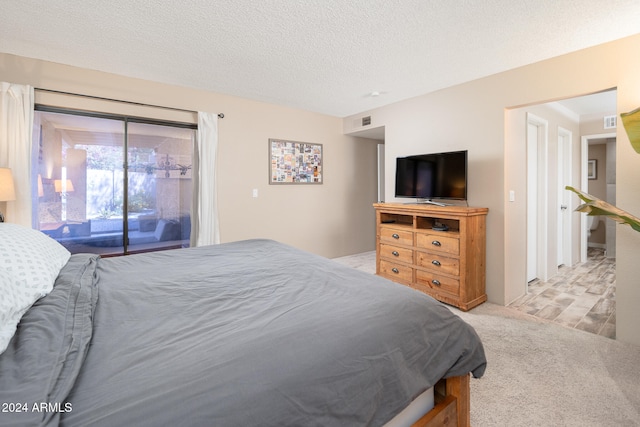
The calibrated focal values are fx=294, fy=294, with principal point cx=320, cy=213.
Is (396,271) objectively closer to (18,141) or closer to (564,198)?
(564,198)

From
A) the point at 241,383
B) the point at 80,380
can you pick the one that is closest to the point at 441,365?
the point at 241,383

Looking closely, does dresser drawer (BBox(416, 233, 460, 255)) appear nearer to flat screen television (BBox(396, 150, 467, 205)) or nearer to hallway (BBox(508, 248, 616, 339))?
flat screen television (BBox(396, 150, 467, 205))

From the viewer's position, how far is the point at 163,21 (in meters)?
2.16

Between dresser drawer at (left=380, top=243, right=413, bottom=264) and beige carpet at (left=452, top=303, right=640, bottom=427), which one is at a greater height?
dresser drawer at (left=380, top=243, right=413, bottom=264)

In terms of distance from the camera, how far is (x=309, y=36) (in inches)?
93.0

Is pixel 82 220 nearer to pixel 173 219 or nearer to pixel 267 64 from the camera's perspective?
pixel 173 219

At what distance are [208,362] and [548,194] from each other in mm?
4727

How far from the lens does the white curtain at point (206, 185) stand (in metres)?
3.64

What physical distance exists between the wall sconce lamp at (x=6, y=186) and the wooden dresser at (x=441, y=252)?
3.61 metres

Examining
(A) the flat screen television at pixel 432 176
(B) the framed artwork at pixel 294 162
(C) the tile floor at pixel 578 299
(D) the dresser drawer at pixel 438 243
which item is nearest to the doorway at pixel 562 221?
(C) the tile floor at pixel 578 299

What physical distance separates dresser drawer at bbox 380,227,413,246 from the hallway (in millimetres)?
1230

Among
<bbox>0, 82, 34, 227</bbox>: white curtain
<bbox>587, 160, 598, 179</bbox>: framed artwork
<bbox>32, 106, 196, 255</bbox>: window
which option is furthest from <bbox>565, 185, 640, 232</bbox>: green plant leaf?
<bbox>587, 160, 598, 179</bbox>: framed artwork

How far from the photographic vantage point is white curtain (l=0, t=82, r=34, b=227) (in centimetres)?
264

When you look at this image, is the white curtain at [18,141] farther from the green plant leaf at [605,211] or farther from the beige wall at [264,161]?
the green plant leaf at [605,211]
